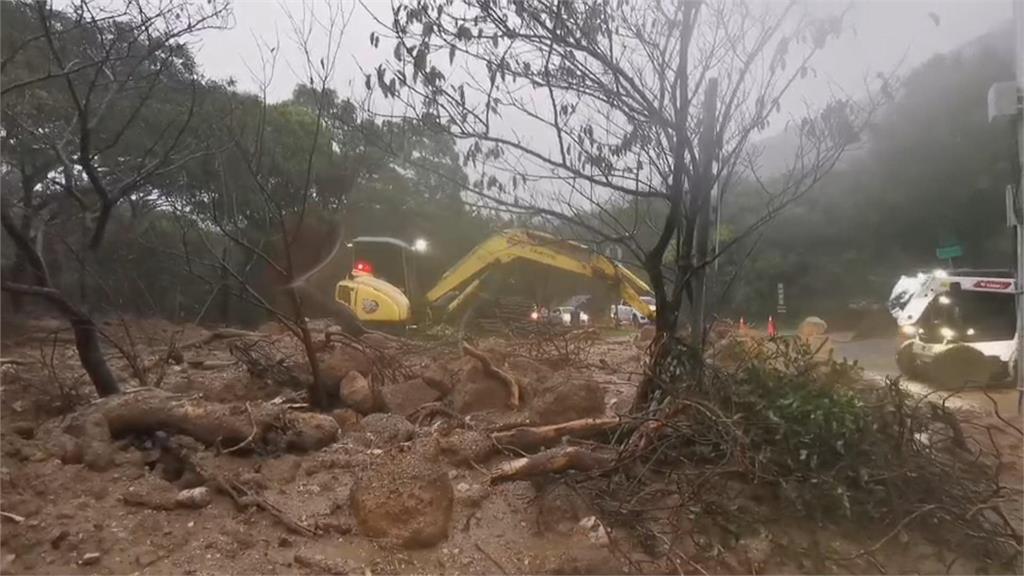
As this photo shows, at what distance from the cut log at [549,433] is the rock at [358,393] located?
95 cm

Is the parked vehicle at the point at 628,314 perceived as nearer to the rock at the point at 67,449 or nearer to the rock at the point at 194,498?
the rock at the point at 194,498

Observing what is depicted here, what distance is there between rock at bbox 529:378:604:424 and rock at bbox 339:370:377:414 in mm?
928

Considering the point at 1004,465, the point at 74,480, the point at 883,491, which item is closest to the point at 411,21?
the point at 74,480

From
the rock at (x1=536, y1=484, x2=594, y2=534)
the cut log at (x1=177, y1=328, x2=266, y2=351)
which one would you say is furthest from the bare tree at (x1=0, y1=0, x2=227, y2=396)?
the rock at (x1=536, y1=484, x2=594, y2=534)

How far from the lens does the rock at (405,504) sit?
9.21 feet

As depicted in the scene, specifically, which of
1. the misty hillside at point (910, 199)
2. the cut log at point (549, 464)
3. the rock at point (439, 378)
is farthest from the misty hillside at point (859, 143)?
the rock at point (439, 378)

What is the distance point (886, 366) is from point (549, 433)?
157 cm

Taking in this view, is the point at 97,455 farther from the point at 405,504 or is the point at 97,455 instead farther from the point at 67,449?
the point at 405,504

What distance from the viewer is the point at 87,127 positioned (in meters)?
3.71

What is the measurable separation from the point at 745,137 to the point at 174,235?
9.82 ft

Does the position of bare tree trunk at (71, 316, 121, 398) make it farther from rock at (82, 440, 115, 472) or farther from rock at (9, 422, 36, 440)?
rock at (82, 440, 115, 472)

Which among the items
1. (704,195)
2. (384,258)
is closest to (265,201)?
(384,258)

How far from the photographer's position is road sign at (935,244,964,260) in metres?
3.16

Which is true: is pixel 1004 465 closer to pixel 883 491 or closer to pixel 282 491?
pixel 883 491
